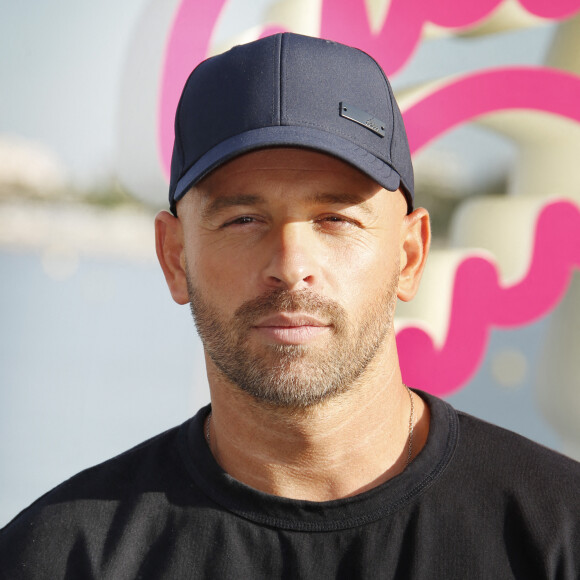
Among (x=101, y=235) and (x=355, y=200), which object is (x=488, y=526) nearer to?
(x=355, y=200)

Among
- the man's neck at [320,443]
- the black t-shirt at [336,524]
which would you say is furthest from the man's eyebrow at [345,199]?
the black t-shirt at [336,524]

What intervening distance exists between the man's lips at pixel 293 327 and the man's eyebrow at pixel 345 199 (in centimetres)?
22

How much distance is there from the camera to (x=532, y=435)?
2.44 m

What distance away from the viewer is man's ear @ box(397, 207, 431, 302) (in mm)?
1610

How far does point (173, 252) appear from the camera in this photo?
1658 millimetres

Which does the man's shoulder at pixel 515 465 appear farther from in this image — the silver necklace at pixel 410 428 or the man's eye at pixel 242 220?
the man's eye at pixel 242 220

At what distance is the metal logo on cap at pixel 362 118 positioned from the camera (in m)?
1.45

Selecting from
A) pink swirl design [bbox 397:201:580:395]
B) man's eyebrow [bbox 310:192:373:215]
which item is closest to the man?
man's eyebrow [bbox 310:192:373:215]

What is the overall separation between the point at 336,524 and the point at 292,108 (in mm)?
765

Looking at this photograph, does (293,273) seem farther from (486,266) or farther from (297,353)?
(486,266)

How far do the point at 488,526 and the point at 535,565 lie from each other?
99 mm

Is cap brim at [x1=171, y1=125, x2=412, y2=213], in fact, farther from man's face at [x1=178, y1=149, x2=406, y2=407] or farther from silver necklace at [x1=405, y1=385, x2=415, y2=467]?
silver necklace at [x1=405, y1=385, x2=415, y2=467]

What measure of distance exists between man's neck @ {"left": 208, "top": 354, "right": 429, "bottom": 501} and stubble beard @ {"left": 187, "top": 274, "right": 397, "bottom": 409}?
Result: 44 mm

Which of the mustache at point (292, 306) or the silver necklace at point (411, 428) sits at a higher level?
the mustache at point (292, 306)
